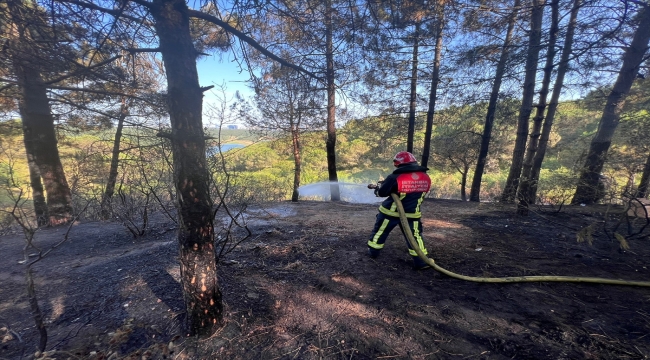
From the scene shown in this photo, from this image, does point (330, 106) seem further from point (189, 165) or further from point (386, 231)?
point (189, 165)

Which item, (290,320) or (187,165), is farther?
(290,320)

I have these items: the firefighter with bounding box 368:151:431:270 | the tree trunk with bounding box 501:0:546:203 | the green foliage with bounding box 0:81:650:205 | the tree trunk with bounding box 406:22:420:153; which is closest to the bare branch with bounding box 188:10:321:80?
the green foliage with bounding box 0:81:650:205

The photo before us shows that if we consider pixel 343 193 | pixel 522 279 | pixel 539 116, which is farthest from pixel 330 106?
pixel 343 193

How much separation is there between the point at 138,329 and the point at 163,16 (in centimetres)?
286

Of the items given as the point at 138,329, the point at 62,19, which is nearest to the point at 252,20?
the point at 62,19

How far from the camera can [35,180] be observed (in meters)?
6.77

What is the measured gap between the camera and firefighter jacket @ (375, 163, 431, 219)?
3.58 meters

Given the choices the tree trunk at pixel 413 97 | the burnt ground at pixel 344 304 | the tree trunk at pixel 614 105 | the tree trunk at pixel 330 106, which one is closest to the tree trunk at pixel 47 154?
the burnt ground at pixel 344 304

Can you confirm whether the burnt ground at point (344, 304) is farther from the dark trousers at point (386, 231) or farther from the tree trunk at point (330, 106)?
the tree trunk at point (330, 106)

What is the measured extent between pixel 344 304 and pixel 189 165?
86.0 inches

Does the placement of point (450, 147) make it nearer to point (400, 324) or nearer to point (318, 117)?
point (318, 117)

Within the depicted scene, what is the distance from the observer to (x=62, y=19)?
2.80 meters

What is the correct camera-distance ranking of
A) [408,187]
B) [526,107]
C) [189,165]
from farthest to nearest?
1. [526,107]
2. [408,187]
3. [189,165]

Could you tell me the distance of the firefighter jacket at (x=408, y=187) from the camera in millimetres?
3584
